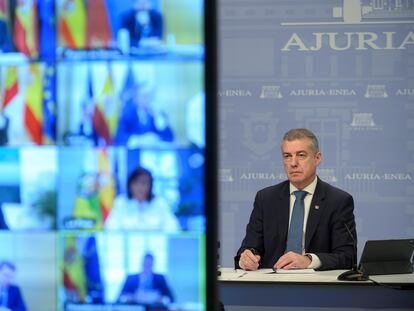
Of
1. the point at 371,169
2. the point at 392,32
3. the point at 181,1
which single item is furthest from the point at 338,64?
the point at 181,1

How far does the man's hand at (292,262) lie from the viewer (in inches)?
148

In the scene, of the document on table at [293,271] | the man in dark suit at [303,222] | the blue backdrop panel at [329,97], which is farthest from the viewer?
the blue backdrop panel at [329,97]

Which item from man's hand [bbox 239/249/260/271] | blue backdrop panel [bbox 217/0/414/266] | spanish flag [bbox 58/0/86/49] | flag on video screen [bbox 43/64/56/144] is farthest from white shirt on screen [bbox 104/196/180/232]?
blue backdrop panel [bbox 217/0/414/266]

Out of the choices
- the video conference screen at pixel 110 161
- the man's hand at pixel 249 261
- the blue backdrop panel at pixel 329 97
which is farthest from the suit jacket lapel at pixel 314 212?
the video conference screen at pixel 110 161

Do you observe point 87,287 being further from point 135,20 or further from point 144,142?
point 135,20

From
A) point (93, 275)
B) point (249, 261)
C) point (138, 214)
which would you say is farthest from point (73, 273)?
point (249, 261)

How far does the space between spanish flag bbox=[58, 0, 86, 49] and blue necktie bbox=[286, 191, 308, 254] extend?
9.84ft

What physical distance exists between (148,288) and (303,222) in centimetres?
294

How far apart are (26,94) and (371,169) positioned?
4.63m

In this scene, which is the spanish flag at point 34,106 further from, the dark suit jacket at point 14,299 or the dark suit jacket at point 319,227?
the dark suit jacket at point 319,227

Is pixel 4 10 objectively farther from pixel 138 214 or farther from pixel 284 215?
pixel 284 215

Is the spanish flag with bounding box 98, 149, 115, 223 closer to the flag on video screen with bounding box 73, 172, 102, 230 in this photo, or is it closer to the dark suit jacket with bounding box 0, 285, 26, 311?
the flag on video screen with bounding box 73, 172, 102, 230

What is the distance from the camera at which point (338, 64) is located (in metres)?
5.48

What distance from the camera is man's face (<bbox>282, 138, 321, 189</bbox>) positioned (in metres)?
4.00
